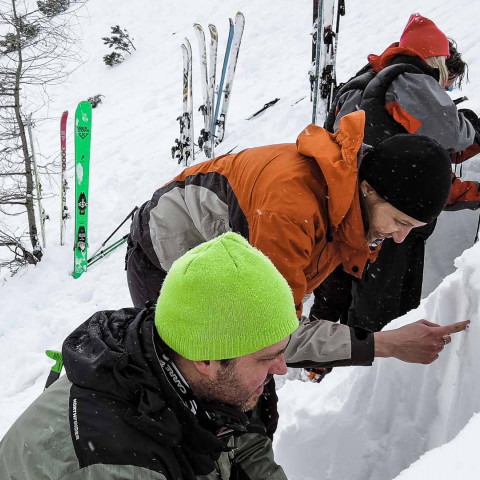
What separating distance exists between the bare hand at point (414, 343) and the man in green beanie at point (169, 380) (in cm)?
49

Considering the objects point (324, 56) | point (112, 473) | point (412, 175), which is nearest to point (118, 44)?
point (324, 56)

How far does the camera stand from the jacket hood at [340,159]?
174 cm

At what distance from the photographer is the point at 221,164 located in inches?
81.7

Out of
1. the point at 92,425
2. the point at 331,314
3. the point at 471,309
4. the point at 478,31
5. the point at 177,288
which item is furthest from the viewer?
the point at 478,31

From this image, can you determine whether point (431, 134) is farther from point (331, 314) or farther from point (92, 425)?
point (92, 425)

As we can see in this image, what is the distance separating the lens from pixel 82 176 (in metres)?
7.75

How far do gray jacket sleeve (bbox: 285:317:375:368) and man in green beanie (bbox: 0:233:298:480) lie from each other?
0.35m

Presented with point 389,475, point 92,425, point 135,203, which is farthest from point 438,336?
point 135,203

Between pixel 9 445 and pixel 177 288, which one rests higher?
pixel 177 288

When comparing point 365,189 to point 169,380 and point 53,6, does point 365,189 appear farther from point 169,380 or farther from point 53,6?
point 53,6

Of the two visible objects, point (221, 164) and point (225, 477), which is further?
point (221, 164)

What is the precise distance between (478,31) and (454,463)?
280 inches

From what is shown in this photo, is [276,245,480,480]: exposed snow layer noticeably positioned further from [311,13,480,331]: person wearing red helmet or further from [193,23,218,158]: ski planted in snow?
[193,23,218,158]: ski planted in snow

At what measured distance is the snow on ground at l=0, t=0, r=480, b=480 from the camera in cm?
222
